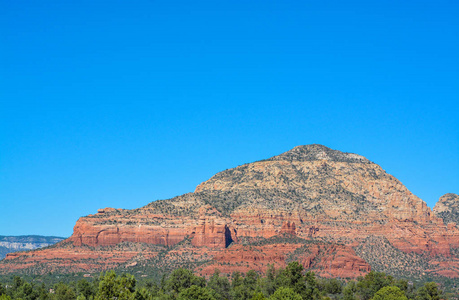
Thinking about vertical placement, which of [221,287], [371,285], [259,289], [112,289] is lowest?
[112,289]

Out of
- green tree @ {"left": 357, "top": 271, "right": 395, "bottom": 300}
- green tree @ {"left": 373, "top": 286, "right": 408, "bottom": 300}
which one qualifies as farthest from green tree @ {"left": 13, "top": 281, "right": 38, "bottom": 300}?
green tree @ {"left": 357, "top": 271, "right": 395, "bottom": 300}

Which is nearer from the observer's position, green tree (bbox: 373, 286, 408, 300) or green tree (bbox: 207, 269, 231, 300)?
green tree (bbox: 373, 286, 408, 300)

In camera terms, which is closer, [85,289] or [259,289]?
[85,289]

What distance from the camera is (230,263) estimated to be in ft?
646

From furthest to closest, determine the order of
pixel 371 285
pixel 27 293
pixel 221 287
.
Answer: pixel 221 287 → pixel 371 285 → pixel 27 293

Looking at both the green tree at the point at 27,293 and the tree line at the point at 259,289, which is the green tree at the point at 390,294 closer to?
the tree line at the point at 259,289

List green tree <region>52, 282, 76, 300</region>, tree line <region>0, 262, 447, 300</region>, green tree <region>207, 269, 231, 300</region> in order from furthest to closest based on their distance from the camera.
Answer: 1. green tree <region>207, 269, 231, 300</region>
2. green tree <region>52, 282, 76, 300</region>
3. tree line <region>0, 262, 447, 300</region>

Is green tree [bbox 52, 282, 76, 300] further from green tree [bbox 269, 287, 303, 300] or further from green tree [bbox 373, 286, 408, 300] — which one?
green tree [bbox 373, 286, 408, 300]

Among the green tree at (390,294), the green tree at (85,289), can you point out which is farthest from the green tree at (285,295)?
the green tree at (85,289)

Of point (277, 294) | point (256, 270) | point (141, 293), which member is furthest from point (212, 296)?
point (256, 270)

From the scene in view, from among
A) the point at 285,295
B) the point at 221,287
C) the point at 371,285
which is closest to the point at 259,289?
the point at 221,287

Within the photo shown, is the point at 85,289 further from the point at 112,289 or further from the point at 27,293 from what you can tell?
the point at 112,289

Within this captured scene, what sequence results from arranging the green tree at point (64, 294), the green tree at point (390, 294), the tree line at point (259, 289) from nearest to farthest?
the green tree at point (390, 294), the tree line at point (259, 289), the green tree at point (64, 294)

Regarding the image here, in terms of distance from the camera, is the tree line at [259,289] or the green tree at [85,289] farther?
the green tree at [85,289]
